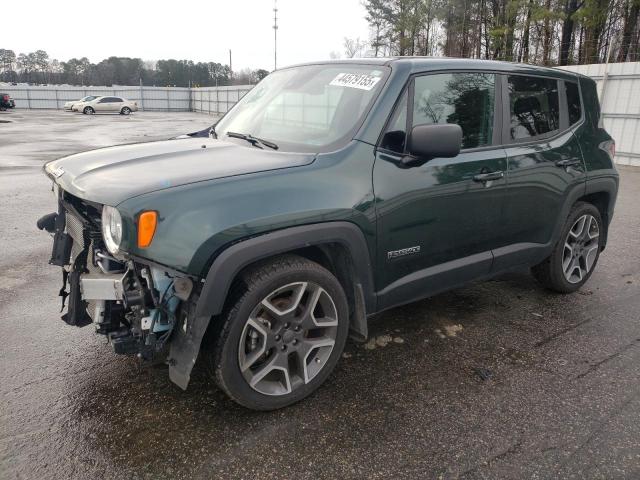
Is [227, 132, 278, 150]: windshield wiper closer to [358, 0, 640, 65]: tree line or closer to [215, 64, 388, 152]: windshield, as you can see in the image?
[215, 64, 388, 152]: windshield

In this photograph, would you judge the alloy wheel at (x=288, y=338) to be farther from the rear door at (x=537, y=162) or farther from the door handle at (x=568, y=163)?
the door handle at (x=568, y=163)

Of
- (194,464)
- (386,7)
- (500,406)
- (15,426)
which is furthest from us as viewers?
(386,7)

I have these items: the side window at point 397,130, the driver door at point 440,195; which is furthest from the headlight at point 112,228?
the side window at point 397,130

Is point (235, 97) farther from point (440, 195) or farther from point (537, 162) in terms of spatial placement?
point (440, 195)

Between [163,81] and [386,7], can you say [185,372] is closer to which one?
[386,7]

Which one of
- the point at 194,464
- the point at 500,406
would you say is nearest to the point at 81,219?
the point at 194,464

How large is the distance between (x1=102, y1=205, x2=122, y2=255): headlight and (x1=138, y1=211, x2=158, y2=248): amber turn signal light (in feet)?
0.35

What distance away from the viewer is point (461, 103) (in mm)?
3293

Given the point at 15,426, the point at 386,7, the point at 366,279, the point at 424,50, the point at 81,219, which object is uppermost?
the point at 386,7

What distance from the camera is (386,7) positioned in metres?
35.3

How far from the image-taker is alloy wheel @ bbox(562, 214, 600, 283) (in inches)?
170

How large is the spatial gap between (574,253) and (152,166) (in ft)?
11.8

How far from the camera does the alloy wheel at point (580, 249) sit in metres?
4.31

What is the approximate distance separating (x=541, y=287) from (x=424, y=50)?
103 feet
